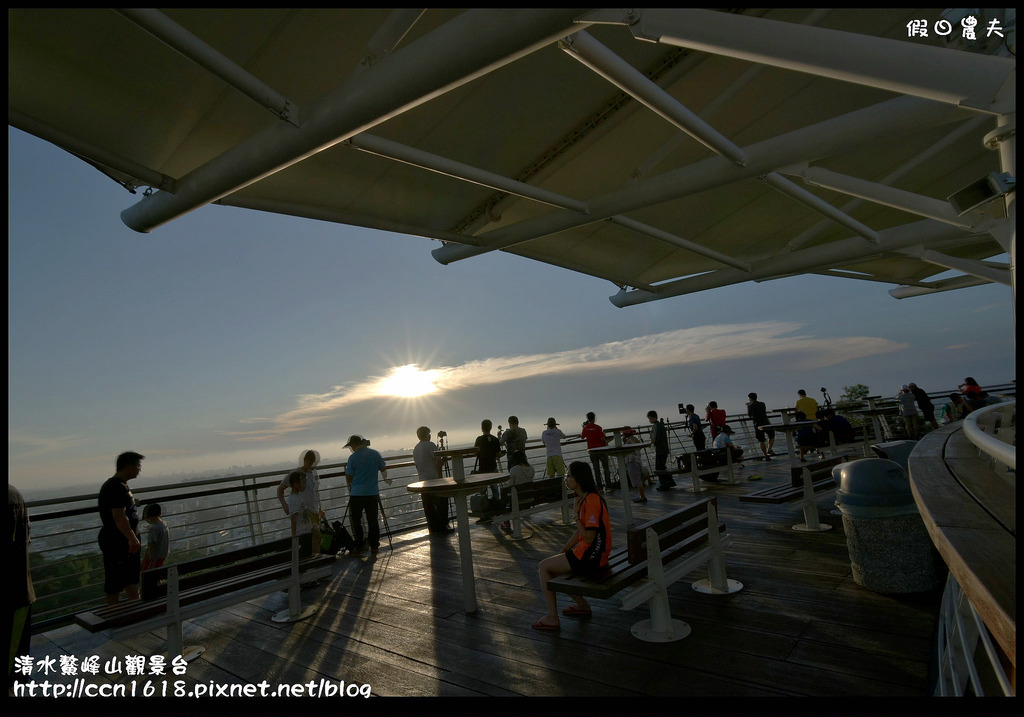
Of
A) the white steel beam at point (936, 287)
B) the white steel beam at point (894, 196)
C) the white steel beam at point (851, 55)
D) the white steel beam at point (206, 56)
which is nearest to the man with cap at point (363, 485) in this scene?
the white steel beam at point (206, 56)

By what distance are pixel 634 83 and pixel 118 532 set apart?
6.11 meters

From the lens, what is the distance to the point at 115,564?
15.4ft

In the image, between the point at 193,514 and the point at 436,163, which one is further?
the point at 193,514

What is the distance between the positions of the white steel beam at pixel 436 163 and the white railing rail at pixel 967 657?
540 centimetres

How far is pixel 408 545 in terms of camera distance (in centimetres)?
764

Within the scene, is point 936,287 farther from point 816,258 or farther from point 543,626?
point 543,626

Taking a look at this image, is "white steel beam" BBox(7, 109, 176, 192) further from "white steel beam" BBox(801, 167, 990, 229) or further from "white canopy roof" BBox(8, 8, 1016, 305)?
"white steel beam" BBox(801, 167, 990, 229)

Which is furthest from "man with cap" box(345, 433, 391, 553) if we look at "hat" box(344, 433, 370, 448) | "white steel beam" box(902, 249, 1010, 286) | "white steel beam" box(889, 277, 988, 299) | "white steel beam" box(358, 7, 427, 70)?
"white steel beam" box(889, 277, 988, 299)

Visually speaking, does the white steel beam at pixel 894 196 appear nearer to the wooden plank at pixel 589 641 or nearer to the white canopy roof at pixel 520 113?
the white canopy roof at pixel 520 113

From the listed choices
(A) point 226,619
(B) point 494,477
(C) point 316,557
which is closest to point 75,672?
(A) point 226,619

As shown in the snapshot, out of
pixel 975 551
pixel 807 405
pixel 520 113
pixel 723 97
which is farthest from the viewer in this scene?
pixel 807 405

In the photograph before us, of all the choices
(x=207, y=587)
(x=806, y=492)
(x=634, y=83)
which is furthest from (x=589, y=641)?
(x=634, y=83)

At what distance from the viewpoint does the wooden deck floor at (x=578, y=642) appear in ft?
9.74

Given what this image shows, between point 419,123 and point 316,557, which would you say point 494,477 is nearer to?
point 316,557
